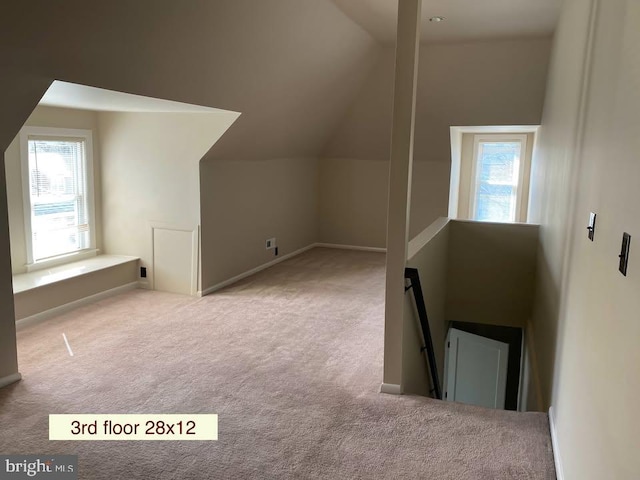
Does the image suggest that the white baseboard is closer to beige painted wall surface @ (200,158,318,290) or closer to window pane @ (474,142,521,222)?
beige painted wall surface @ (200,158,318,290)

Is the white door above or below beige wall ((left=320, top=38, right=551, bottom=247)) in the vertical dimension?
below

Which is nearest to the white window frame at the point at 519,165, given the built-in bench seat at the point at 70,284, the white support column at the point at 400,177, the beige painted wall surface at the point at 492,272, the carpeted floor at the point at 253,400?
the beige painted wall surface at the point at 492,272

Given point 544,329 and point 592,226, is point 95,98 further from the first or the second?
point 544,329

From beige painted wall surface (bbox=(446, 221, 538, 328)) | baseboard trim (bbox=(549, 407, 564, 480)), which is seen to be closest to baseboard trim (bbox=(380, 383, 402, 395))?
baseboard trim (bbox=(549, 407, 564, 480))

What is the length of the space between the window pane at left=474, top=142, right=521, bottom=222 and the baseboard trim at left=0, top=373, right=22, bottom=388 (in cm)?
640

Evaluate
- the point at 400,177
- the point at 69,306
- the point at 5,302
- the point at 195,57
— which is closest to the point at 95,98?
the point at 195,57

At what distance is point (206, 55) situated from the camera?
3.66 m

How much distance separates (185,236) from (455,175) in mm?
4033

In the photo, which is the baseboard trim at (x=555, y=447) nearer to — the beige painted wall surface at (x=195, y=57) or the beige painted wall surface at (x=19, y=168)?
the beige painted wall surface at (x=195, y=57)

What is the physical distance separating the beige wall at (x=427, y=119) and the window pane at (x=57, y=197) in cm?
347

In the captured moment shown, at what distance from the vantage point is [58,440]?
8.82ft

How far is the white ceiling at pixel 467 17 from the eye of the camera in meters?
4.30

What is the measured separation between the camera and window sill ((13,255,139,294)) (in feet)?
14.4

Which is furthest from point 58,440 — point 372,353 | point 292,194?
point 292,194
